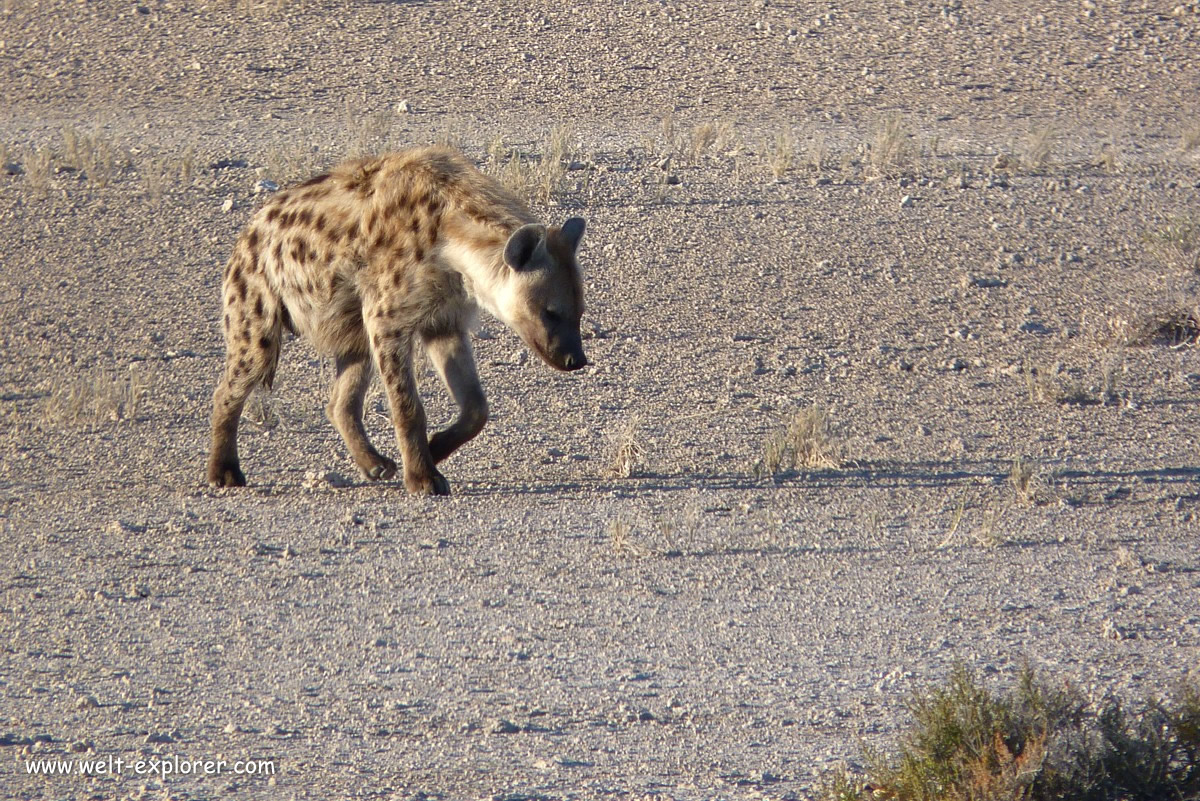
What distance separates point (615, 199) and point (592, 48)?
4.42 m

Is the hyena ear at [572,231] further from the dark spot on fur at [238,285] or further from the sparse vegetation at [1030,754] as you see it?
the sparse vegetation at [1030,754]

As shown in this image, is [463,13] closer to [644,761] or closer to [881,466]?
[881,466]

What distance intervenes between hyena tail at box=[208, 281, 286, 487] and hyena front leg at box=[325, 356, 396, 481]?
30 cm

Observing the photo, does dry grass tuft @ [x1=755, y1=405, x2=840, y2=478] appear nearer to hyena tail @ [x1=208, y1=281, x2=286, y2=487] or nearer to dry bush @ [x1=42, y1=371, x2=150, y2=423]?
hyena tail @ [x1=208, y1=281, x2=286, y2=487]

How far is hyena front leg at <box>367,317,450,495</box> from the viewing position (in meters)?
6.29

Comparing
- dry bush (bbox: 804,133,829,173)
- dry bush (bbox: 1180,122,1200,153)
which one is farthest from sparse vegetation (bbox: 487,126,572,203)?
dry bush (bbox: 1180,122,1200,153)

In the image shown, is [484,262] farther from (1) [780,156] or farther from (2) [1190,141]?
(2) [1190,141]

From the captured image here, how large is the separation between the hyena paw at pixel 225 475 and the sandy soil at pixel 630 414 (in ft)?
0.37

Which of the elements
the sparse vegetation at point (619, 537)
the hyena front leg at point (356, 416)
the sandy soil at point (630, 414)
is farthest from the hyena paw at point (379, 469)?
the sparse vegetation at point (619, 537)

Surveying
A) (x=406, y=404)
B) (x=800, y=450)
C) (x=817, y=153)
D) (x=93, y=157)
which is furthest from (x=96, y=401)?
(x=817, y=153)

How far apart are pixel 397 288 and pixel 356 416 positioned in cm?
67

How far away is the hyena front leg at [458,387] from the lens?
6469 mm

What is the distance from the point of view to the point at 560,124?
12586 mm

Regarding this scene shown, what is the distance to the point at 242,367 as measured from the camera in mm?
6582
